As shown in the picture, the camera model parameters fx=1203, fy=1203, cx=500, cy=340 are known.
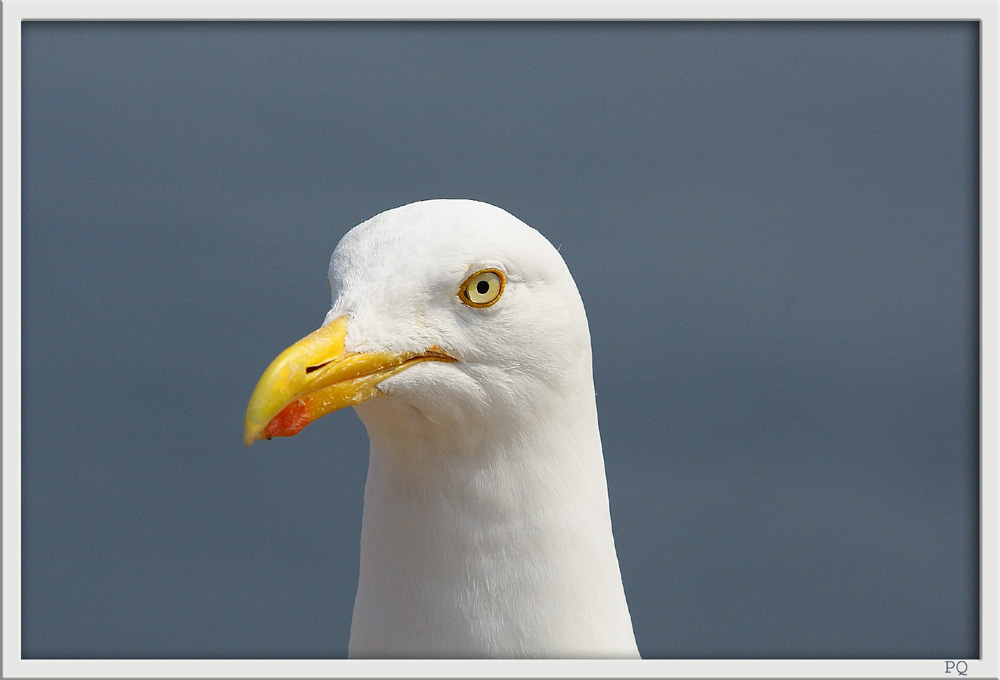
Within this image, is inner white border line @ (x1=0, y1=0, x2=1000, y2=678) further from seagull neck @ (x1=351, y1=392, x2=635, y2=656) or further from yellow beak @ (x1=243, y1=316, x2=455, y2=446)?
yellow beak @ (x1=243, y1=316, x2=455, y2=446)

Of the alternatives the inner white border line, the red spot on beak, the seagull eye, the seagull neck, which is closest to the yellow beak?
the red spot on beak

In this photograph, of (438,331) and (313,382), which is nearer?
(313,382)

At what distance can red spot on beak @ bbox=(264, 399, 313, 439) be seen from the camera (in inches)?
107

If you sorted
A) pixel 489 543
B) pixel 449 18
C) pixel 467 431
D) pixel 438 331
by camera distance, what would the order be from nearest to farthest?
pixel 438 331 < pixel 467 431 < pixel 489 543 < pixel 449 18

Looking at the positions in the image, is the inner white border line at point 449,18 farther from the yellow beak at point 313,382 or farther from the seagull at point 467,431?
the yellow beak at point 313,382

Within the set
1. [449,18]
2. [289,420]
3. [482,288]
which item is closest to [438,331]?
[482,288]

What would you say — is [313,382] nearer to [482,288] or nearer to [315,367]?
[315,367]

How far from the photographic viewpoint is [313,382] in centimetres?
272

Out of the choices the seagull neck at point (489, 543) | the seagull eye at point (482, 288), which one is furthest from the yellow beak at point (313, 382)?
the seagull neck at point (489, 543)

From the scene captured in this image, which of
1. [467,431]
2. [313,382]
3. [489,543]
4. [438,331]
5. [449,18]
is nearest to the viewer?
[313,382]

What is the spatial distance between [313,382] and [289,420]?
0.34ft

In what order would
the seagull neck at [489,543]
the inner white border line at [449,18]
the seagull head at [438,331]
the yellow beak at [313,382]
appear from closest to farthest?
the yellow beak at [313,382] < the seagull head at [438,331] < the seagull neck at [489,543] < the inner white border line at [449,18]

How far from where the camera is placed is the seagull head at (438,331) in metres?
2.79
